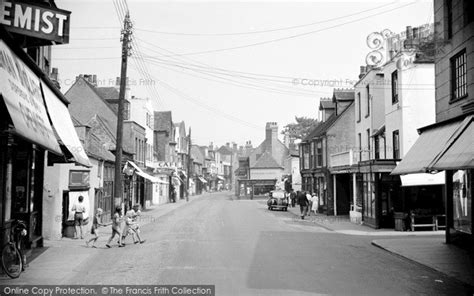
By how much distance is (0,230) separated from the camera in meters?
12.1

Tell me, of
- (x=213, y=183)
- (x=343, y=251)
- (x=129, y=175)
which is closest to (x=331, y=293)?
(x=343, y=251)

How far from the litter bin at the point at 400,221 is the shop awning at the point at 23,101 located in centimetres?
1748

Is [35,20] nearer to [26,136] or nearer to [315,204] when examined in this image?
[26,136]

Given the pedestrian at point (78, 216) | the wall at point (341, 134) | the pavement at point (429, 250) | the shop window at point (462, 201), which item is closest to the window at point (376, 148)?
the pavement at point (429, 250)

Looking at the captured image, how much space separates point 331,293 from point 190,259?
5339mm

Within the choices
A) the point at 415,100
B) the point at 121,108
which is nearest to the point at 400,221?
the point at 415,100

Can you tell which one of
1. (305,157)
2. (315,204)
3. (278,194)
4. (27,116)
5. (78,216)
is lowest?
(315,204)

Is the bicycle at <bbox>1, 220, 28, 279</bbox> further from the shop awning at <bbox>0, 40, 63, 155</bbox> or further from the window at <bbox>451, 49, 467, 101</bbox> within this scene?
the window at <bbox>451, 49, 467, 101</bbox>

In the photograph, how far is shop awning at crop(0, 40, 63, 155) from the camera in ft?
29.2

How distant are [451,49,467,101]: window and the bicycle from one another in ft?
45.2

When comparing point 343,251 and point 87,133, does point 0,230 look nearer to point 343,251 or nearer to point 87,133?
point 343,251

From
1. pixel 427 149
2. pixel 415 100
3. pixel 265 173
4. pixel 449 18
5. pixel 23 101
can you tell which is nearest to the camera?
pixel 23 101

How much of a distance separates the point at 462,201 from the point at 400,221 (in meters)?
7.32

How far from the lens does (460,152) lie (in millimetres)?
12156
